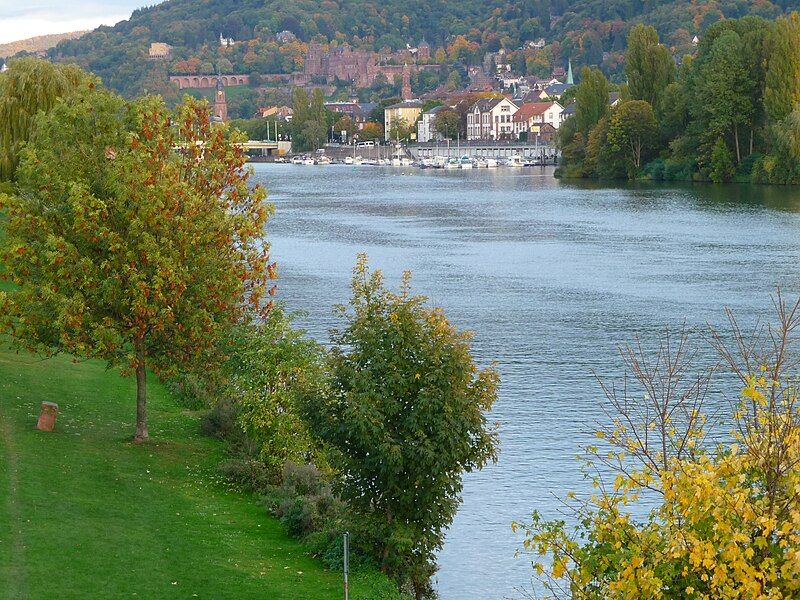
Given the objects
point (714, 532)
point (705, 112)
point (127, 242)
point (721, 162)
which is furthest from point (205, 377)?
point (705, 112)

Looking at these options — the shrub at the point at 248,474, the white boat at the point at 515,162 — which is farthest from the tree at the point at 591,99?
the shrub at the point at 248,474

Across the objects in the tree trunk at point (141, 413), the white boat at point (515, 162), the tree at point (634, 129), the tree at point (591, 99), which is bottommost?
the tree trunk at point (141, 413)

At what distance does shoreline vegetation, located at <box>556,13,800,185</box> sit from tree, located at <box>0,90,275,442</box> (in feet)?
249

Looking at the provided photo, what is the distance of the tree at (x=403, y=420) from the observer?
19422mm

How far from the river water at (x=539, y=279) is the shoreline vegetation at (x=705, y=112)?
4377mm

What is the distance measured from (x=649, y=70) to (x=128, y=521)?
106 metres

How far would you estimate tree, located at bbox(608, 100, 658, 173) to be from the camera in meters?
116

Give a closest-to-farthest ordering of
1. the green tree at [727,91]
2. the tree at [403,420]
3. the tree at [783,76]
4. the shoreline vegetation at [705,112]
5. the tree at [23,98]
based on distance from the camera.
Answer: the tree at [403,420]
the tree at [23,98]
the tree at [783,76]
the shoreline vegetation at [705,112]
the green tree at [727,91]

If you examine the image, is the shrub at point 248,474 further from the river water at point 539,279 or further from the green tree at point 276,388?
the river water at point 539,279

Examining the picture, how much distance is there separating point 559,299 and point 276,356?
90.4 ft

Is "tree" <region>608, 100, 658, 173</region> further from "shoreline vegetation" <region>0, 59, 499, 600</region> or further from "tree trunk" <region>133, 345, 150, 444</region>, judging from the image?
"tree trunk" <region>133, 345, 150, 444</region>

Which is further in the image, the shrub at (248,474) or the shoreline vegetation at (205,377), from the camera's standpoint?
the shrub at (248,474)

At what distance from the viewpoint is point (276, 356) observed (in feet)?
81.9

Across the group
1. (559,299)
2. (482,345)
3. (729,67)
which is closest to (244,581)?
(482,345)
